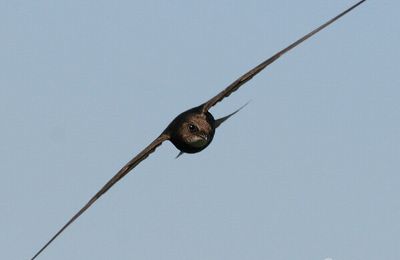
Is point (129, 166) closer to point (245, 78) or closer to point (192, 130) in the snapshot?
point (192, 130)

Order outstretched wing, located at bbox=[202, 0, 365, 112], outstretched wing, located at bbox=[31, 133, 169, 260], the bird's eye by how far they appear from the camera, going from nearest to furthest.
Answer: outstretched wing, located at bbox=[202, 0, 365, 112]
outstretched wing, located at bbox=[31, 133, 169, 260]
the bird's eye

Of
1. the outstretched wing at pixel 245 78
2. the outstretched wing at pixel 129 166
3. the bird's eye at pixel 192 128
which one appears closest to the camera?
the outstretched wing at pixel 245 78

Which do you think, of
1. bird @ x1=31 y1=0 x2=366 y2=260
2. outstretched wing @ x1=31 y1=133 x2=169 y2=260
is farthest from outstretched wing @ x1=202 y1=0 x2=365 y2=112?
outstretched wing @ x1=31 y1=133 x2=169 y2=260

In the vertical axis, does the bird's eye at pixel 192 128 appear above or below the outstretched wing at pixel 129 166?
below

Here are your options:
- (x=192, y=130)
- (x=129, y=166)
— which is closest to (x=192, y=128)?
(x=192, y=130)

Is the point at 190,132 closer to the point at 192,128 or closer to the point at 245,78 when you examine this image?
the point at 192,128

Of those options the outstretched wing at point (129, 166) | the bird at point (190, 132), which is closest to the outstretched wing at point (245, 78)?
the bird at point (190, 132)

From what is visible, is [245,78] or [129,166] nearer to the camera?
[245,78]

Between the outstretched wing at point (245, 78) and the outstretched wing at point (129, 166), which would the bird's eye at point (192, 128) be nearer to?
the outstretched wing at point (245, 78)

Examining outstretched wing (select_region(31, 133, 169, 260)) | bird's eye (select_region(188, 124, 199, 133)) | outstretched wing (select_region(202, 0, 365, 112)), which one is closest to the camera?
outstretched wing (select_region(202, 0, 365, 112))

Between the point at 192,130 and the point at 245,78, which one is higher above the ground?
the point at 245,78

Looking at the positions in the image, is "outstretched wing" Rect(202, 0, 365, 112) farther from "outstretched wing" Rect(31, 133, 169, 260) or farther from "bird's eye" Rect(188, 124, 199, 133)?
"outstretched wing" Rect(31, 133, 169, 260)

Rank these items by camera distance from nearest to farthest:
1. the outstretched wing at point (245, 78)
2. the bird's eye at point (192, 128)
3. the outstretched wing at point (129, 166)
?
the outstretched wing at point (245, 78)
the outstretched wing at point (129, 166)
the bird's eye at point (192, 128)

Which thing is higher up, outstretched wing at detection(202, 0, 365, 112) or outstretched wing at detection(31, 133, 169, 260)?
outstretched wing at detection(31, 133, 169, 260)
